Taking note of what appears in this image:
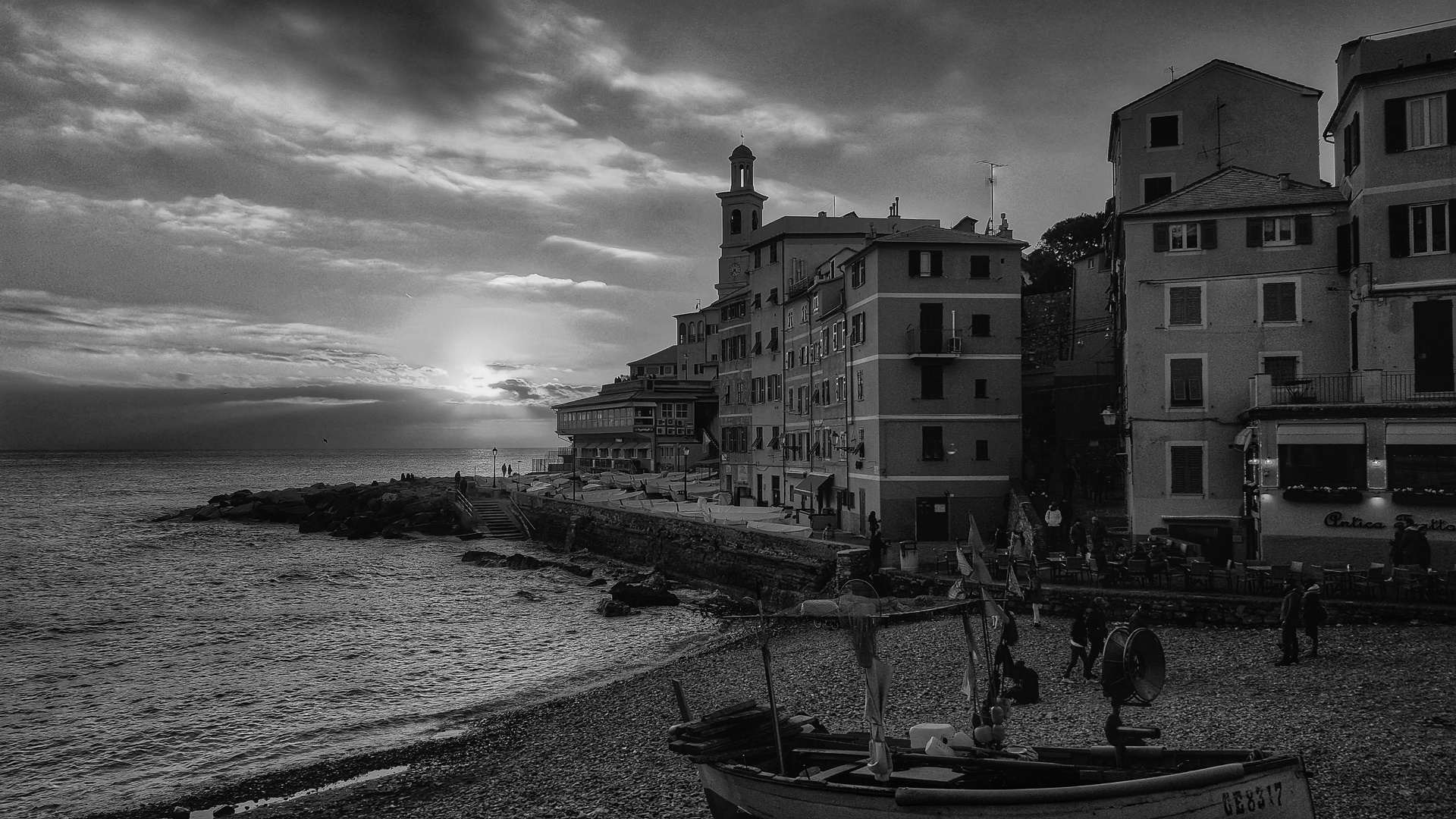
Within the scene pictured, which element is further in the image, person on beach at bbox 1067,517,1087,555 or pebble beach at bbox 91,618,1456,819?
person on beach at bbox 1067,517,1087,555

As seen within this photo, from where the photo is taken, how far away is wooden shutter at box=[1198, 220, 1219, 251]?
31812 mm

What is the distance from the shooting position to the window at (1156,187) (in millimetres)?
40281

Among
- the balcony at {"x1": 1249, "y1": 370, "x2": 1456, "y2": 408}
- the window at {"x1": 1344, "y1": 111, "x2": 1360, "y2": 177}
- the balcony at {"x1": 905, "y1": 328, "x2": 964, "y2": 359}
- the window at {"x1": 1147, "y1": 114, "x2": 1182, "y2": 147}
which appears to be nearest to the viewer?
the balcony at {"x1": 1249, "y1": 370, "x2": 1456, "y2": 408}

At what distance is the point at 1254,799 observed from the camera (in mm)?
9766

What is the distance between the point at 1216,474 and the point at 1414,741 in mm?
17765

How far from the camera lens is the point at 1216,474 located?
31.2m

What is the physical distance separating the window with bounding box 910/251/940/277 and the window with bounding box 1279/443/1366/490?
17465mm

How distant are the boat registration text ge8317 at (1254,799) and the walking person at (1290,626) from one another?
11.6 metres

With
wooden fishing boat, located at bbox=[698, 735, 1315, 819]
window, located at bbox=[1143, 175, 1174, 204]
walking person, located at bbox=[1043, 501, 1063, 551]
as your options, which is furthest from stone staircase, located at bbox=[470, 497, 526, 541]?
wooden fishing boat, located at bbox=[698, 735, 1315, 819]

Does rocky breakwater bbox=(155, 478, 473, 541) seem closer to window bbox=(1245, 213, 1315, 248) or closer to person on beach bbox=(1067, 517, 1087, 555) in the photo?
person on beach bbox=(1067, 517, 1087, 555)

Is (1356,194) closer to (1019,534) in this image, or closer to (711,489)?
(1019,534)

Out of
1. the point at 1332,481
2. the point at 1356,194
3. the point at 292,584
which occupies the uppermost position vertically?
the point at 1356,194

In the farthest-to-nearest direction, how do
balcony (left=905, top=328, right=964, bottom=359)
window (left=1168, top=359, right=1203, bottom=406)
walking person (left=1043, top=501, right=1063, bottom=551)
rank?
balcony (left=905, top=328, right=964, bottom=359), walking person (left=1043, top=501, right=1063, bottom=551), window (left=1168, top=359, right=1203, bottom=406)

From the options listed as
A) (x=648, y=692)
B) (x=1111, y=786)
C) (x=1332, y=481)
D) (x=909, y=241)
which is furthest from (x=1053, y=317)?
(x=1111, y=786)
